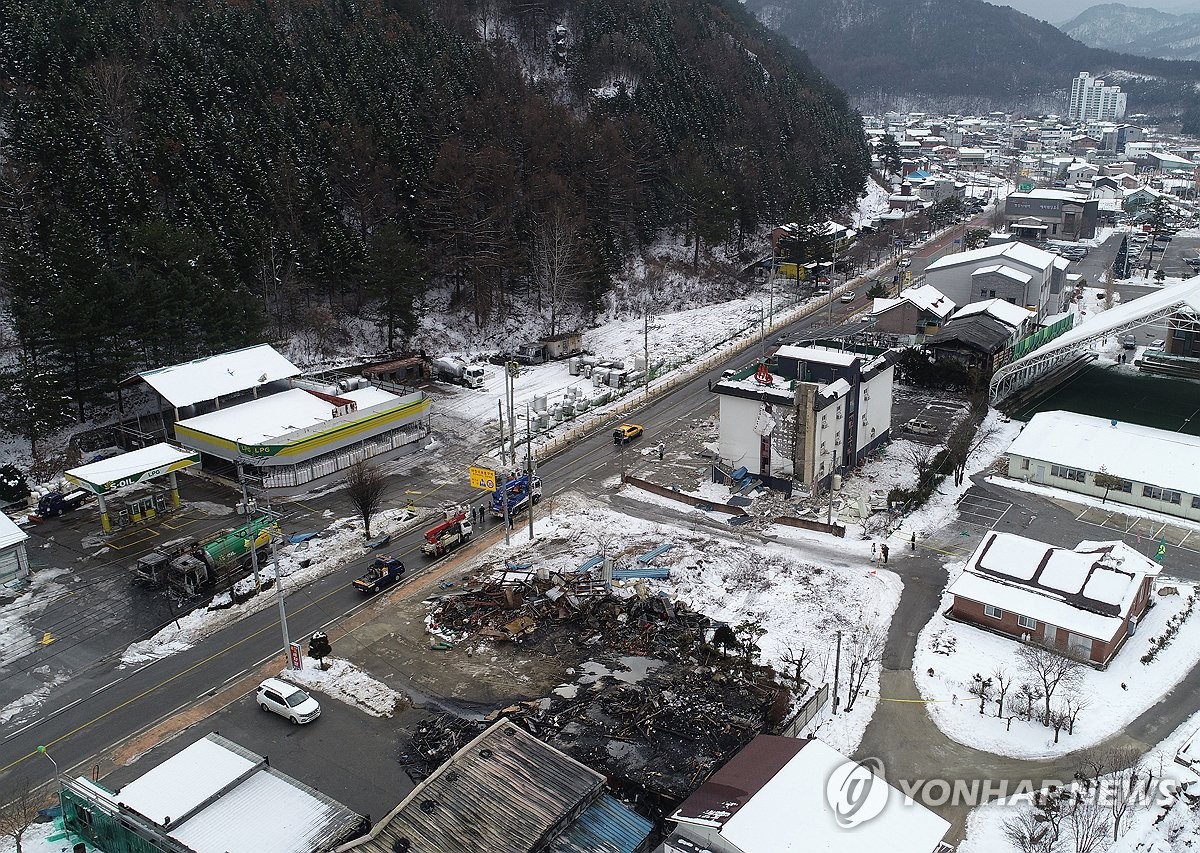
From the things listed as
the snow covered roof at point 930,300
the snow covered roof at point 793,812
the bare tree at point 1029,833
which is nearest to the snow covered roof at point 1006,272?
the snow covered roof at point 930,300

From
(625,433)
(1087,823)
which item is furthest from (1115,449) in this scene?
(1087,823)

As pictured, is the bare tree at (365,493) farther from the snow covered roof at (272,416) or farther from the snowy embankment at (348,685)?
the snowy embankment at (348,685)

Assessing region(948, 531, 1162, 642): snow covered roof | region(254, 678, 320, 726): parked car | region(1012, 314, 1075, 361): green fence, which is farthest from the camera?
region(1012, 314, 1075, 361): green fence

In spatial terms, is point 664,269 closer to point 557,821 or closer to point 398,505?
point 398,505

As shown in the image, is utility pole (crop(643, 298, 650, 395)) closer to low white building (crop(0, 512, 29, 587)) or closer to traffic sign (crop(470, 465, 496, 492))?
traffic sign (crop(470, 465, 496, 492))

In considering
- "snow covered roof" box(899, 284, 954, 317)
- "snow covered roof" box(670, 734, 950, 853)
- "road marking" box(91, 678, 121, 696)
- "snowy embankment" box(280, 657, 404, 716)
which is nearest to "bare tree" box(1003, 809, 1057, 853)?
"snow covered roof" box(670, 734, 950, 853)

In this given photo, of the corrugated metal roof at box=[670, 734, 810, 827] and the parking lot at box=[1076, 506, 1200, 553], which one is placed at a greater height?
the corrugated metal roof at box=[670, 734, 810, 827]

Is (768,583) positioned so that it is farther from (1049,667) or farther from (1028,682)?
(1049,667)

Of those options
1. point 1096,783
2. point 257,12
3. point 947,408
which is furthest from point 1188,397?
point 257,12

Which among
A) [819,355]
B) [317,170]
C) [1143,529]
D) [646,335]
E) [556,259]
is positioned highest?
[317,170]
